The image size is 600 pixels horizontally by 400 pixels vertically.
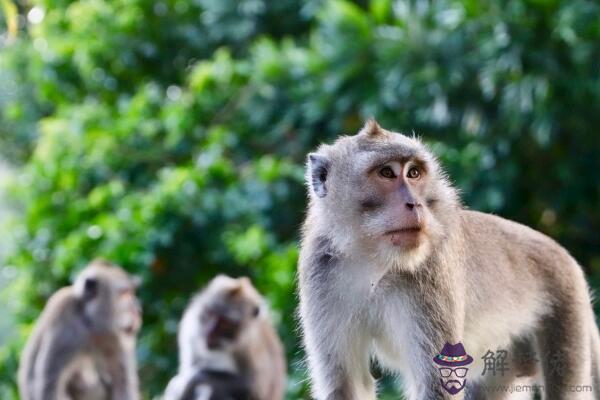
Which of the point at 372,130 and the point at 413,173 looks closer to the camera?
the point at 413,173

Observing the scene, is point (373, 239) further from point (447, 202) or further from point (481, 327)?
point (481, 327)

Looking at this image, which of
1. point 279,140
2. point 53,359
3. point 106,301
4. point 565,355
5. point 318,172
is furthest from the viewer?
point 279,140

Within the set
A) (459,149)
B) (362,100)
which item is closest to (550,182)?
(459,149)

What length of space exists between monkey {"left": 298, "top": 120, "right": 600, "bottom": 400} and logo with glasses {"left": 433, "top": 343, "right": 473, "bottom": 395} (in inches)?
0.8

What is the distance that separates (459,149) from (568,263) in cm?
325

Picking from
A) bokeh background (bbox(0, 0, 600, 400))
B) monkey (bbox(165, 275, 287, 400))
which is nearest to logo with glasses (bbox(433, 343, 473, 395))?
monkey (bbox(165, 275, 287, 400))

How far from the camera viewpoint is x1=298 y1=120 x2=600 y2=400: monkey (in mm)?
2803

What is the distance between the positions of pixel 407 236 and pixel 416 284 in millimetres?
201

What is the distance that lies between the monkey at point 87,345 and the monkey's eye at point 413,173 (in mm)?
2643

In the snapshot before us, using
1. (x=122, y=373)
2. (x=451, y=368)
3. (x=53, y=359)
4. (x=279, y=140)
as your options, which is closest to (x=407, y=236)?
(x=451, y=368)

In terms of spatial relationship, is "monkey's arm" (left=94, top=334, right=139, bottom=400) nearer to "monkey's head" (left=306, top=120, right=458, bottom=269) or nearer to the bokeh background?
the bokeh background

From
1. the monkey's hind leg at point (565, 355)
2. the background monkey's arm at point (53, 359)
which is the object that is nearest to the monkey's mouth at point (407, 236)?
the monkey's hind leg at point (565, 355)

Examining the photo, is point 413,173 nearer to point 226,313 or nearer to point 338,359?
point 338,359

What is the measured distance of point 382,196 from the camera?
279 cm
